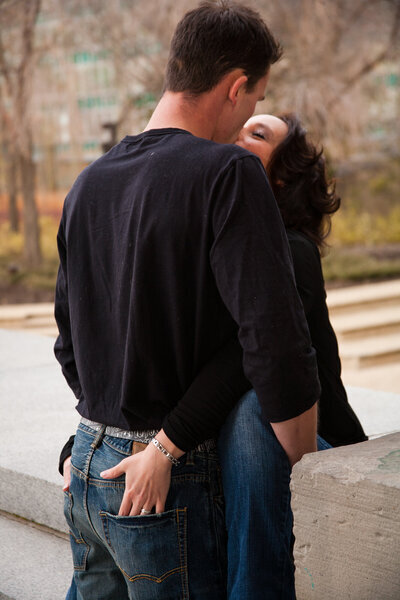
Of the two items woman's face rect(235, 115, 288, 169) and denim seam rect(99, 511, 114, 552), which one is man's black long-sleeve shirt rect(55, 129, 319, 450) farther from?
woman's face rect(235, 115, 288, 169)

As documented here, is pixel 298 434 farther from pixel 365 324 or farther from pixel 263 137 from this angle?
pixel 365 324

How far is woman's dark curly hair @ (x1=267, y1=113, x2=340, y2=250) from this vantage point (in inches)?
83.4

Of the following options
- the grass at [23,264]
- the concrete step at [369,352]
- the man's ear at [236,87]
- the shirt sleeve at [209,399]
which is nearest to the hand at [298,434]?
the shirt sleeve at [209,399]

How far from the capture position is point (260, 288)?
134 centimetres

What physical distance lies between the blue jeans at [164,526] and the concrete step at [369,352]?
240 inches

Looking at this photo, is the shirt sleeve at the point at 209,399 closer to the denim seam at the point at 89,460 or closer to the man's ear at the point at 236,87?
the denim seam at the point at 89,460

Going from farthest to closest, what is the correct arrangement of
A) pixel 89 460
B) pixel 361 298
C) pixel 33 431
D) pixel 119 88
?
1. pixel 119 88
2. pixel 361 298
3. pixel 33 431
4. pixel 89 460

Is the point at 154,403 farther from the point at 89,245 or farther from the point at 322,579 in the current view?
the point at 322,579

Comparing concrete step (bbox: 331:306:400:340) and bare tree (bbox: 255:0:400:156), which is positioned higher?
bare tree (bbox: 255:0:400:156)

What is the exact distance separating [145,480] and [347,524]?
0.39 metres

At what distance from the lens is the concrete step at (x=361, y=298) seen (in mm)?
9844

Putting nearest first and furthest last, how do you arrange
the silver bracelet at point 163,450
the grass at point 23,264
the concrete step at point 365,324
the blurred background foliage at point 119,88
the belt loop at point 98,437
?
the silver bracelet at point 163,450
the belt loop at point 98,437
the concrete step at point 365,324
the blurred background foliage at point 119,88
the grass at point 23,264

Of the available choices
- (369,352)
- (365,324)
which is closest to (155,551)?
Answer: (369,352)

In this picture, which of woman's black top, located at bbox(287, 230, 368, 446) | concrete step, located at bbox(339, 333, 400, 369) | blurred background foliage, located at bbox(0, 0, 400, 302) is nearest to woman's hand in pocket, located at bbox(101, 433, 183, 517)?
woman's black top, located at bbox(287, 230, 368, 446)
